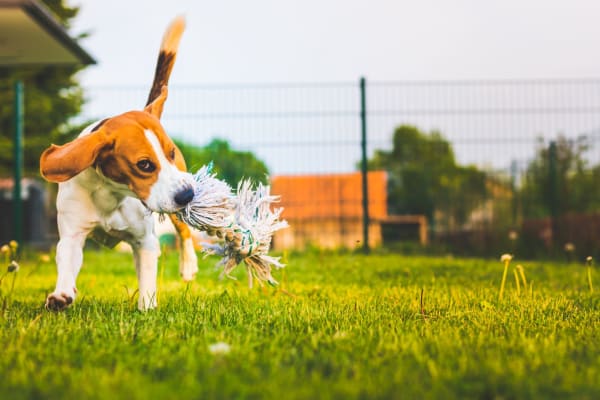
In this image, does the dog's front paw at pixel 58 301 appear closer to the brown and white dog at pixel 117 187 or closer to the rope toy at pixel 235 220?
the brown and white dog at pixel 117 187

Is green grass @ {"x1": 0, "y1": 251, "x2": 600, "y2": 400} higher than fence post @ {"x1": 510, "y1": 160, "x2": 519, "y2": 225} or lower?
lower

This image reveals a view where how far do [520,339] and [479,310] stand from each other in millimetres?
802

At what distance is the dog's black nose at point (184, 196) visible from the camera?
2.74 meters

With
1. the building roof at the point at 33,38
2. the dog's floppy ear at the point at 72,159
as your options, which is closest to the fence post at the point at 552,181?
the building roof at the point at 33,38

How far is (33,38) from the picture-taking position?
31.3ft

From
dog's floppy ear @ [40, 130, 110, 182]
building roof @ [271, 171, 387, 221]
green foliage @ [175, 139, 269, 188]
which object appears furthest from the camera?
building roof @ [271, 171, 387, 221]

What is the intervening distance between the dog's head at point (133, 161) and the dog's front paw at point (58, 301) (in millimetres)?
501

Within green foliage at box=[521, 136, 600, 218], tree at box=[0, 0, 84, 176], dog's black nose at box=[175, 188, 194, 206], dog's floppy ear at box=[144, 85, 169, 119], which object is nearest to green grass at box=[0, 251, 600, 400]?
dog's black nose at box=[175, 188, 194, 206]

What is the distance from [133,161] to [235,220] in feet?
2.06

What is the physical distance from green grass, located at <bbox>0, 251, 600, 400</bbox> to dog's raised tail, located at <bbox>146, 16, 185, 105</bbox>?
1217 mm

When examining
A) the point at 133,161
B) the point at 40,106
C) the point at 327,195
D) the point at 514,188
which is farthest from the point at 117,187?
the point at 40,106

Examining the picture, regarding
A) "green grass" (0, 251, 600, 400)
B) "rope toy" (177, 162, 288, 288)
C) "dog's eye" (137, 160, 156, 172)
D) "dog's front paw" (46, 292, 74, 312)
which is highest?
"dog's eye" (137, 160, 156, 172)

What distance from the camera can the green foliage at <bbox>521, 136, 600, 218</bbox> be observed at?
372 inches

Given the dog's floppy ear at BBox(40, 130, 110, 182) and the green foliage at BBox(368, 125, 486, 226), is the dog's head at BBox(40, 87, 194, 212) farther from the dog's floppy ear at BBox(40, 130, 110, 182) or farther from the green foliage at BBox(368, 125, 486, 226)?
the green foliage at BBox(368, 125, 486, 226)
